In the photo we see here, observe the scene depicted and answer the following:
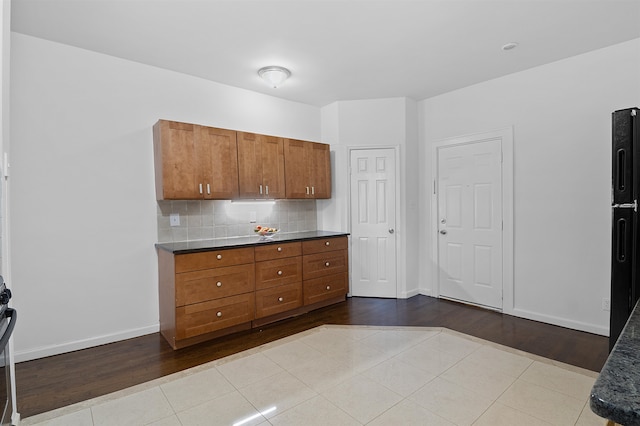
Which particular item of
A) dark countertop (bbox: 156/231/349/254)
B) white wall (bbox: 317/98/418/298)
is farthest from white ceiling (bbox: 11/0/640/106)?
dark countertop (bbox: 156/231/349/254)

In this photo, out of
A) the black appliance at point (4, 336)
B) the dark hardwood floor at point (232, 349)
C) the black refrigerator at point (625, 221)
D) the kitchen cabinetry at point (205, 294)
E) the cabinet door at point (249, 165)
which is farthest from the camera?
the cabinet door at point (249, 165)

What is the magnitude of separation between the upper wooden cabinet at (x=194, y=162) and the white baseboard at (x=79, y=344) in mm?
1388

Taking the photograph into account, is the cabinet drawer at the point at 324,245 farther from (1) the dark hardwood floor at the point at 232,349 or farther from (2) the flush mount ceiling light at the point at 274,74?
(2) the flush mount ceiling light at the point at 274,74

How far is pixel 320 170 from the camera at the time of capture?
455cm

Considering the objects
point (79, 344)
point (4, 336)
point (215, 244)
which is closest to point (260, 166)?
point (215, 244)

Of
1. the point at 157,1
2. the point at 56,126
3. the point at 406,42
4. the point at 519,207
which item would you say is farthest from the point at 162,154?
the point at 519,207

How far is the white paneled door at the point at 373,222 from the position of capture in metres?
4.65

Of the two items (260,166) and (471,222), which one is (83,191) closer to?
(260,166)

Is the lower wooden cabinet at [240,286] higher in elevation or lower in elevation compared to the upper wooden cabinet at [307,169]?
lower

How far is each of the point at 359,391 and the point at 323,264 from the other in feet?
6.44

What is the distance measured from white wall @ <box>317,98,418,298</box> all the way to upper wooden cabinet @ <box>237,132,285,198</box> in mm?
992

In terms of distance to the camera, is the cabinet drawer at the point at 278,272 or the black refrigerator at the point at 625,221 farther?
the cabinet drawer at the point at 278,272

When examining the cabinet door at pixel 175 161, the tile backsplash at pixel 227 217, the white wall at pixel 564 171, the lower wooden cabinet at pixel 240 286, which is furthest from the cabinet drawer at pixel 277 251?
the white wall at pixel 564 171

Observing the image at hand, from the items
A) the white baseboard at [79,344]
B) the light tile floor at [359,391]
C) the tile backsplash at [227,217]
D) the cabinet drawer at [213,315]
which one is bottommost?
the light tile floor at [359,391]
